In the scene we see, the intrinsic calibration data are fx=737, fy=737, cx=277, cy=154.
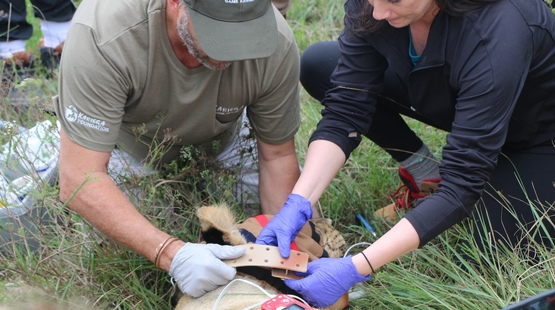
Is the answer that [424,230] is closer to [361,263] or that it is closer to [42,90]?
[361,263]

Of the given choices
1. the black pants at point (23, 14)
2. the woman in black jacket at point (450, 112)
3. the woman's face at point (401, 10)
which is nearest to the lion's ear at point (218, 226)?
the woman in black jacket at point (450, 112)

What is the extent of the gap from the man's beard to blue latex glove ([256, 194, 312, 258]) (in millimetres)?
596

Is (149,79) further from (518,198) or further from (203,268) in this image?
(518,198)

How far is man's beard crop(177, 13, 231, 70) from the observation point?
2693 millimetres

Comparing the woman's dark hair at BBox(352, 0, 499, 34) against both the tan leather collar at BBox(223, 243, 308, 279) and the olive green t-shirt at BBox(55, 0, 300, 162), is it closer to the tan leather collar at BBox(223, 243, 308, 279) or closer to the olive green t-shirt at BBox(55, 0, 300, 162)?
the olive green t-shirt at BBox(55, 0, 300, 162)

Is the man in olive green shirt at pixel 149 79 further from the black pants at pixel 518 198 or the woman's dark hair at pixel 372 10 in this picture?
the black pants at pixel 518 198

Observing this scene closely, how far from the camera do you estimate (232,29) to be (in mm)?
2688

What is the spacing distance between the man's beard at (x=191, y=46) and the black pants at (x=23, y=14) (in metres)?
2.51

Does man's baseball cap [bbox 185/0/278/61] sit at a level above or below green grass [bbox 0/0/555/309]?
above

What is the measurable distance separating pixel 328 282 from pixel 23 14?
11.7ft

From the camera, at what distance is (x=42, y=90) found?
4.79 m

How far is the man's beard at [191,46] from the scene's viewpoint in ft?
8.84

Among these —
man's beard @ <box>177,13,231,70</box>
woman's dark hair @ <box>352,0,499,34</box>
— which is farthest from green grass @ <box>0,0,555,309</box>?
woman's dark hair @ <box>352,0,499,34</box>

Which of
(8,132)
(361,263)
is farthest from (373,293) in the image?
(8,132)
